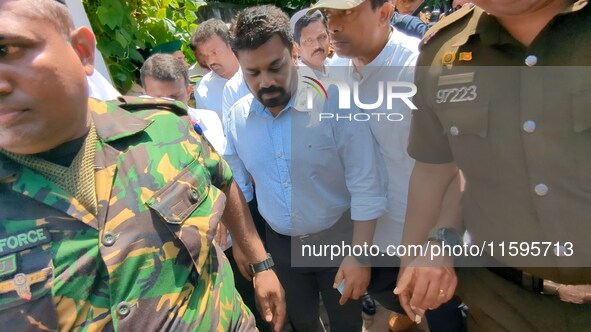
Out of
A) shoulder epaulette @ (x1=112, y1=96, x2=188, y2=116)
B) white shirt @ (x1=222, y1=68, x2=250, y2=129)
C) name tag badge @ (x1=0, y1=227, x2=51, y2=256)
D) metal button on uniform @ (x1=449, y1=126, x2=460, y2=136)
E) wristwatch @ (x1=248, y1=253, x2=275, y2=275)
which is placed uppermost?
shoulder epaulette @ (x1=112, y1=96, x2=188, y2=116)

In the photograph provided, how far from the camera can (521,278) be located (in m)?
1.27

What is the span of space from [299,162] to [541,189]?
39.2 inches

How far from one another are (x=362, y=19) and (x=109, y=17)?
241cm

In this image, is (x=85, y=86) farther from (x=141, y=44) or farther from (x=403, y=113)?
(x=141, y=44)

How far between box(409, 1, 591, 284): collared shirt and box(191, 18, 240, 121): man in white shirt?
2.30 metres

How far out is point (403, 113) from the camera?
1.72 m

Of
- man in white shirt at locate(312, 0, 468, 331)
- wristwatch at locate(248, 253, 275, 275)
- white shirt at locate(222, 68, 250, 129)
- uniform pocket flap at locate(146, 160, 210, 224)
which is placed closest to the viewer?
uniform pocket flap at locate(146, 160, 210, 224)

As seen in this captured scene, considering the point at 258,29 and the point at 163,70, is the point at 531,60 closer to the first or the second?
the point at 258,29

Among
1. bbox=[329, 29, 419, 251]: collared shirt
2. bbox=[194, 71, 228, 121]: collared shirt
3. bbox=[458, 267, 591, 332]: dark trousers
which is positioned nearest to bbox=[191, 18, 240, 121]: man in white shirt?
bbox=[194, 71, 228, 121]: collared shirt

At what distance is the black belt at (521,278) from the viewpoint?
4.06 feet

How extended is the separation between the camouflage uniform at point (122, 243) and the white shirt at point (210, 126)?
116 centimetres

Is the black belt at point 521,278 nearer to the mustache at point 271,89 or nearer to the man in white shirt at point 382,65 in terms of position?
the man in white shirt at point 382,65

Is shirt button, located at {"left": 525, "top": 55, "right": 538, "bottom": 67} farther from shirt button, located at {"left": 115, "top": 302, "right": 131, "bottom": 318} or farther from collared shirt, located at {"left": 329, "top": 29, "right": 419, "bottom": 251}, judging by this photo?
shirt button, located at {"left": 115, "top": 302, "right": 131, "bottom": 318}

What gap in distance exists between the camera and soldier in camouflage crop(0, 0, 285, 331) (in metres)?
0.89
